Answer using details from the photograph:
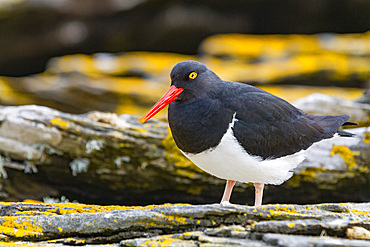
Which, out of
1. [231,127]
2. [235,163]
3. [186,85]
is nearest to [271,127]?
[231,127]

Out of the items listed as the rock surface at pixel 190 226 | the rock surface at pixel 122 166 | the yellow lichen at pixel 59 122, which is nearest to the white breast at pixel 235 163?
the rock surface at pixel 190 226

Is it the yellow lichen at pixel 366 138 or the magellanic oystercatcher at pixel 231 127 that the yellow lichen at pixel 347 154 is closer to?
the yellow lichen at pixel 366 138

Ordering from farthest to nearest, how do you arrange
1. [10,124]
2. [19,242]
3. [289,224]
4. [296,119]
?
1. [10,124]
2. [296,119]
3. [19,242]
4. [289,224]

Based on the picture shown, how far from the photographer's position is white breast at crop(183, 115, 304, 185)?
4.66 m

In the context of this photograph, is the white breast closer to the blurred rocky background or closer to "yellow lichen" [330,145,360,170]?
"yellow lichen" [330,145,360,170]

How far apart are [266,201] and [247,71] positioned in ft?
30.1

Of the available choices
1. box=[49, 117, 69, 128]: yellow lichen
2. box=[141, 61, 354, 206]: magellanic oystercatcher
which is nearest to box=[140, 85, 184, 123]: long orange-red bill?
box=[141, 61, 354, 206]: magellanic oystercatcher

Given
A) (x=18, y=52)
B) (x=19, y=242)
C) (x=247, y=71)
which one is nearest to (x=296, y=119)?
(x=19, y=242)

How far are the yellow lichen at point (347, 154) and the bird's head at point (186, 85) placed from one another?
2798 millimetres

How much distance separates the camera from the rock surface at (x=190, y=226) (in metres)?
3.34

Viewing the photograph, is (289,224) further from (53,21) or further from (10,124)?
(53,21)

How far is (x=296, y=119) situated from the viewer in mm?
5312

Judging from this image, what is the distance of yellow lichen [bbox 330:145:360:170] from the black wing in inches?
50.7

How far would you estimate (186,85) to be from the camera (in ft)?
16.1
